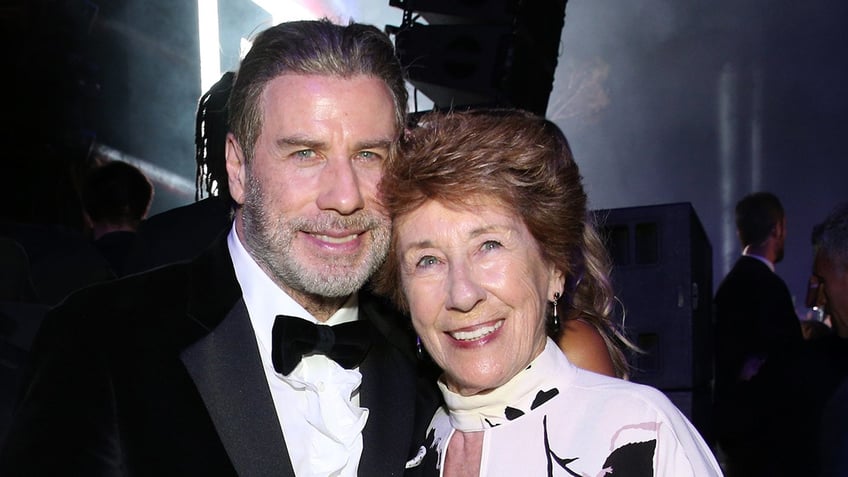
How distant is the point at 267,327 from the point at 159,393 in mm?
323

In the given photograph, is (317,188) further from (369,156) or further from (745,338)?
(745,338)

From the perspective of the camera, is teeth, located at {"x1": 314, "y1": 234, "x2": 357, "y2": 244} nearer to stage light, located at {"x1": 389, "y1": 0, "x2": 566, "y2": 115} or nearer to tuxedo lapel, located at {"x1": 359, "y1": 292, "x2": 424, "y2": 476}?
tuxedo lapel, located at {"x1": 359, "y1": 292, "x2": 424, "y2": 476}

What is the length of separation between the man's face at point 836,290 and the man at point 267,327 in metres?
1.78

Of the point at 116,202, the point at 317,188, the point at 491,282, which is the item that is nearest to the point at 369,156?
the point at 317,188

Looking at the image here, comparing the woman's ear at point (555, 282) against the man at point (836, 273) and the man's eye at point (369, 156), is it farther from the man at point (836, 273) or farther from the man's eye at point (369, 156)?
the man at point (836, 273)

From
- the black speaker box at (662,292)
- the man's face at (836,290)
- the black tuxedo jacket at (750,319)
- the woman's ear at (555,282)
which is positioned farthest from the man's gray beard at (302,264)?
the black tuxedo jacket at (750,319)

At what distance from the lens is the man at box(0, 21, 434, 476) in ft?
5.17

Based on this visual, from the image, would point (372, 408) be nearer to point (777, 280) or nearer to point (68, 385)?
point (68, 385)

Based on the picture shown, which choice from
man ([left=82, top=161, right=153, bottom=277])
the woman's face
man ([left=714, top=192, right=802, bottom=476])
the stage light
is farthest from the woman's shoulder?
man ([left=82, top=161, right=153, bottom=277])

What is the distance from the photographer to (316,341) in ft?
5.97

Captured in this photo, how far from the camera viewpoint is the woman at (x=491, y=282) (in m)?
1.75

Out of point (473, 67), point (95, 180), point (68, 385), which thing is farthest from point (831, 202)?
point (68, 385)

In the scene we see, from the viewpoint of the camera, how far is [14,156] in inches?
159

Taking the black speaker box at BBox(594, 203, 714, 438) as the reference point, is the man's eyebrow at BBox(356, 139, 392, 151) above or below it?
above
